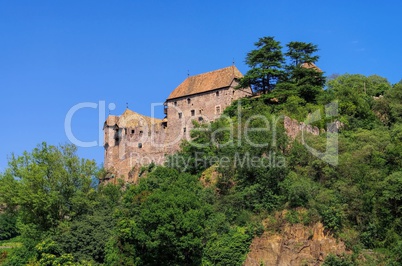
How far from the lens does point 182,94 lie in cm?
6344

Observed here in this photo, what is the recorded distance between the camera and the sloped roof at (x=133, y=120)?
63438 millimetres

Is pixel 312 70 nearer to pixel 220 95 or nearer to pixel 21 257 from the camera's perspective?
pixel 220 95

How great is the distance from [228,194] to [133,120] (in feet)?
86.2

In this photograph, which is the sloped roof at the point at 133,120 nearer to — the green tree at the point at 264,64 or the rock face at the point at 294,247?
the green tree at the point at 264,64

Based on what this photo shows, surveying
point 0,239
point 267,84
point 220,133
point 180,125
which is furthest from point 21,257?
point 0,239

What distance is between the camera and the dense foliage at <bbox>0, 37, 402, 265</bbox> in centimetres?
3366

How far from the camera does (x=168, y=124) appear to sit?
6219cm

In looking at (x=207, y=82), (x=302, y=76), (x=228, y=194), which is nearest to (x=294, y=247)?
(x=228, y=194)

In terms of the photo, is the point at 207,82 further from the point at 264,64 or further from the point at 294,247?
the point at 294,247

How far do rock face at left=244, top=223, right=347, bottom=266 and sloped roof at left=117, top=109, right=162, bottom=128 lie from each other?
2968cm

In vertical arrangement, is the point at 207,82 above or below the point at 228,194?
above

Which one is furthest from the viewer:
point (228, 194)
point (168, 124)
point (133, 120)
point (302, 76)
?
point (133, 120)

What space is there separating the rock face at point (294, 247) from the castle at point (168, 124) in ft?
79.2

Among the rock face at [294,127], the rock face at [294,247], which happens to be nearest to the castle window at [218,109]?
the rock face at [294,127]
